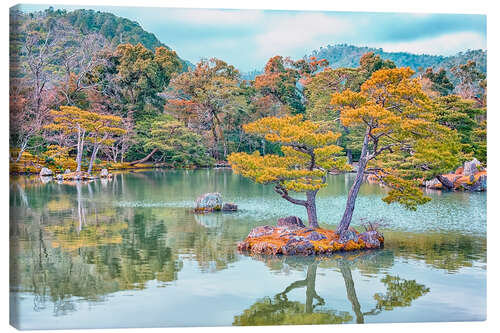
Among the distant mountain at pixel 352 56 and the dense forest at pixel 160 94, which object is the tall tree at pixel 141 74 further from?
the distant mountain at pixel 352 56

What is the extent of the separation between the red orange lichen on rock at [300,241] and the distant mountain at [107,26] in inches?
711

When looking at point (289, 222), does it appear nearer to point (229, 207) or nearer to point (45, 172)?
point (229, 207)

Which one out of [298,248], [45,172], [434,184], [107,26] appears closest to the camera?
[298,248]

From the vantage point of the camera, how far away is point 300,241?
12.1 metres

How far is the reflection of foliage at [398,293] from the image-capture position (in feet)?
30.2

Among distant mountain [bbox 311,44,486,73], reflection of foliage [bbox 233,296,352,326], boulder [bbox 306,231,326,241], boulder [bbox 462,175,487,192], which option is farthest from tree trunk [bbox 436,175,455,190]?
reflection of foliage [bbox 233,296,352,326]

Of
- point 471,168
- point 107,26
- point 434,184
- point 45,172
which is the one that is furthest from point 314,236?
point 107,26

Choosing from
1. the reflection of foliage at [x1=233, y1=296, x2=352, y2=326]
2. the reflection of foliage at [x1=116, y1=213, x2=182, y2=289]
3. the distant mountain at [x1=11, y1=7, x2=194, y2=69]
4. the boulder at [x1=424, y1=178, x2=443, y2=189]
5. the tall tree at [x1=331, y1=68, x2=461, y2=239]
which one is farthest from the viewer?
the distant mountain at [x1=11, y1=7, x2=194, y2=69]

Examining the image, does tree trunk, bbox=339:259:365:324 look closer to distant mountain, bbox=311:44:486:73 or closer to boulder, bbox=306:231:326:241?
boulder, bbox=306:231:326:241

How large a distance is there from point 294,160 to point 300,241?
1.91 meters

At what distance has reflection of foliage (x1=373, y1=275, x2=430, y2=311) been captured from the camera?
9.20m

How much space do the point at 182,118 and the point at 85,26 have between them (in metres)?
8.68

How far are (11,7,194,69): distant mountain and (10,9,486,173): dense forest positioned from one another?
0.32 ft
